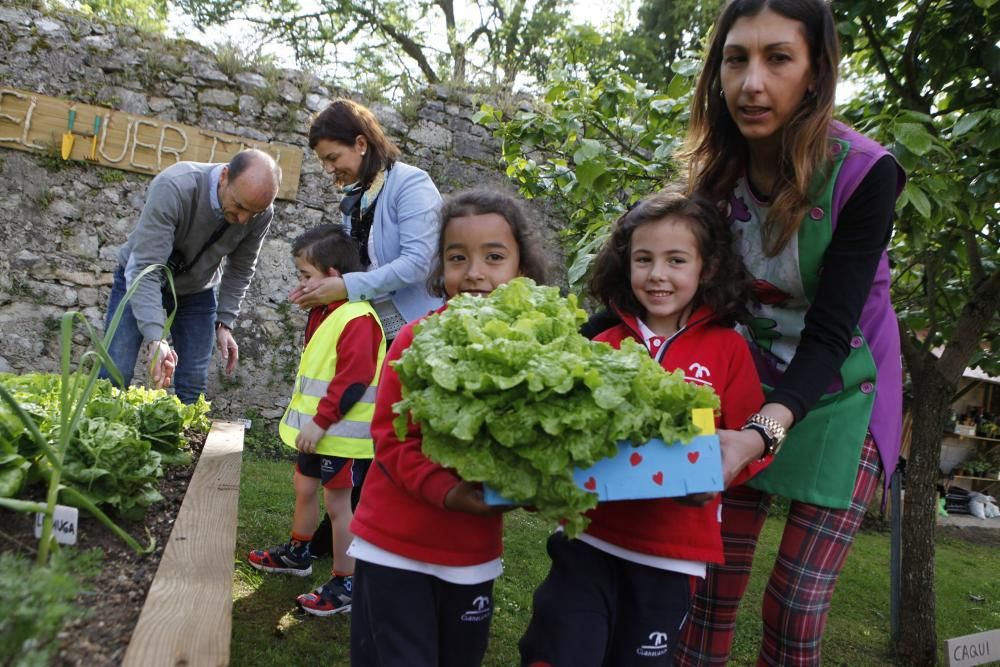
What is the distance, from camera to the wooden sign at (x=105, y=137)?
5.80 m

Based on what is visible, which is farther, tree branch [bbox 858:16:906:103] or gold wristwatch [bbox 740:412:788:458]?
tree branch [bbox 858:16:906:103]

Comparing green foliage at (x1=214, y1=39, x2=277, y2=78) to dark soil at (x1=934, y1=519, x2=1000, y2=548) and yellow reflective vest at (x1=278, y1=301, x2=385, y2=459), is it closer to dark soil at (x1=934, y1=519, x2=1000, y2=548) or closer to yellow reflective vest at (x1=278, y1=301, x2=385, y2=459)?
yellow reflective vest at (x1=278, y1=301, x2=385, y2=459)

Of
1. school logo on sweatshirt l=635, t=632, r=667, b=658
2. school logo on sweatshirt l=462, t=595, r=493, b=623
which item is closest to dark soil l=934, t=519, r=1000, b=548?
school logo on sweatshirt l=635, t=632, r=667, b=658

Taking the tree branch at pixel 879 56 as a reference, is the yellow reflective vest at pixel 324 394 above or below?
below

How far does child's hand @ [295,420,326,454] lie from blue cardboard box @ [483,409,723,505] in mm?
1730

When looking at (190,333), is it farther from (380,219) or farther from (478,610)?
(478,610)

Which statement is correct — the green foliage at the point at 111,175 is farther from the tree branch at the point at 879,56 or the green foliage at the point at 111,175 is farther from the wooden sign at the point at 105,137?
the tree branch at the point at 879,56

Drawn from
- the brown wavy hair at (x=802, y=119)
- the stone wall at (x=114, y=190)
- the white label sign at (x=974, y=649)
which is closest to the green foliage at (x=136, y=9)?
the stone wall at (x=114, y=190)

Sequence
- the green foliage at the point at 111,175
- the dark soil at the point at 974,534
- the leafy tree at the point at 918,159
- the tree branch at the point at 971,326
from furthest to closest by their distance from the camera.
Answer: the dark soil at the point at 974,534 → the green foliage at the point at 111,175 → the tree branch at the point at 971,326 → the leafy tree at the point at 918,159

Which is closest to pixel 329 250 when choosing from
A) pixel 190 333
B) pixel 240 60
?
pixel 190 333

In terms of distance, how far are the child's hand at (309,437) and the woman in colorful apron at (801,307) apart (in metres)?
1.60

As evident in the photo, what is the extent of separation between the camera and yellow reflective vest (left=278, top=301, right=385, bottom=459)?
301cm

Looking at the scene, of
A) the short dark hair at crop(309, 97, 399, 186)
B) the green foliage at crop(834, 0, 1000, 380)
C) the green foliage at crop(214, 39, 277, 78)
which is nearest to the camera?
the green foliage at crop(834, 0, 1000, 380)

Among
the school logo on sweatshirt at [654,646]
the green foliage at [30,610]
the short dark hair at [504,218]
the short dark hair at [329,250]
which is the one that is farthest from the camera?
the short dark hair at [329,250]
